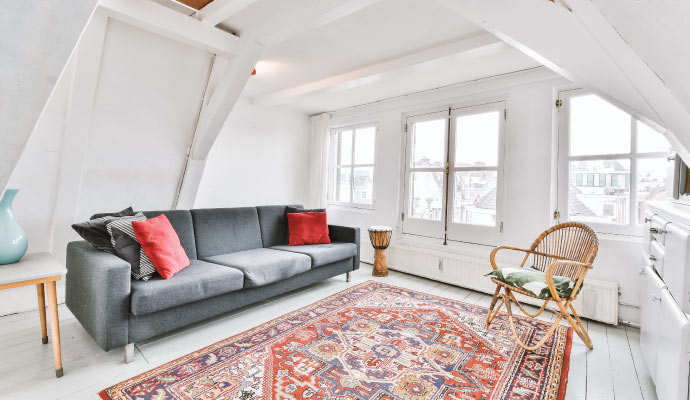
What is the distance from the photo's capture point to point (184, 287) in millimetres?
2258

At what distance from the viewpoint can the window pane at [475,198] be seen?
3660mm

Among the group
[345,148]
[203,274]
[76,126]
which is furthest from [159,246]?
[345,148]

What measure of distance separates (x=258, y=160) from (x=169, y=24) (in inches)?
99.4

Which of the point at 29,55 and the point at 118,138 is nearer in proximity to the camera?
the point at 29,55

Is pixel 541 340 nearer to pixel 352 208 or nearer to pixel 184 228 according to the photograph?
pixel 184 228

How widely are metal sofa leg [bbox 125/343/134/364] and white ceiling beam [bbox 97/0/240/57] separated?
218cm

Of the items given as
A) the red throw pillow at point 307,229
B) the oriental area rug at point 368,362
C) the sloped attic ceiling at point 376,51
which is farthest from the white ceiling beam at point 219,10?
the oriental area rug at point 368,362

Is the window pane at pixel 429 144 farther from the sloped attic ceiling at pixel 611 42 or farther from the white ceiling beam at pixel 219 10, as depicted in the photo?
the white ceiling beam at pixel 219 10

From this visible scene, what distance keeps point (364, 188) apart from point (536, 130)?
2432mm

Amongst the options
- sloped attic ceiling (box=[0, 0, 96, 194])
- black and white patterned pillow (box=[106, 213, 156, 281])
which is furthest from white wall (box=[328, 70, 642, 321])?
sloped attic ceiling (box=[0, 0, 96, 194])

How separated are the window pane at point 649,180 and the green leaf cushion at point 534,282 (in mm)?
1155

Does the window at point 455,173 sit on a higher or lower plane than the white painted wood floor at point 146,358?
higher

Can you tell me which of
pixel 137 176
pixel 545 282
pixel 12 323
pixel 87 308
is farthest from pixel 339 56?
pixel 12 323

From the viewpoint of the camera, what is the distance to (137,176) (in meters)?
3.28
